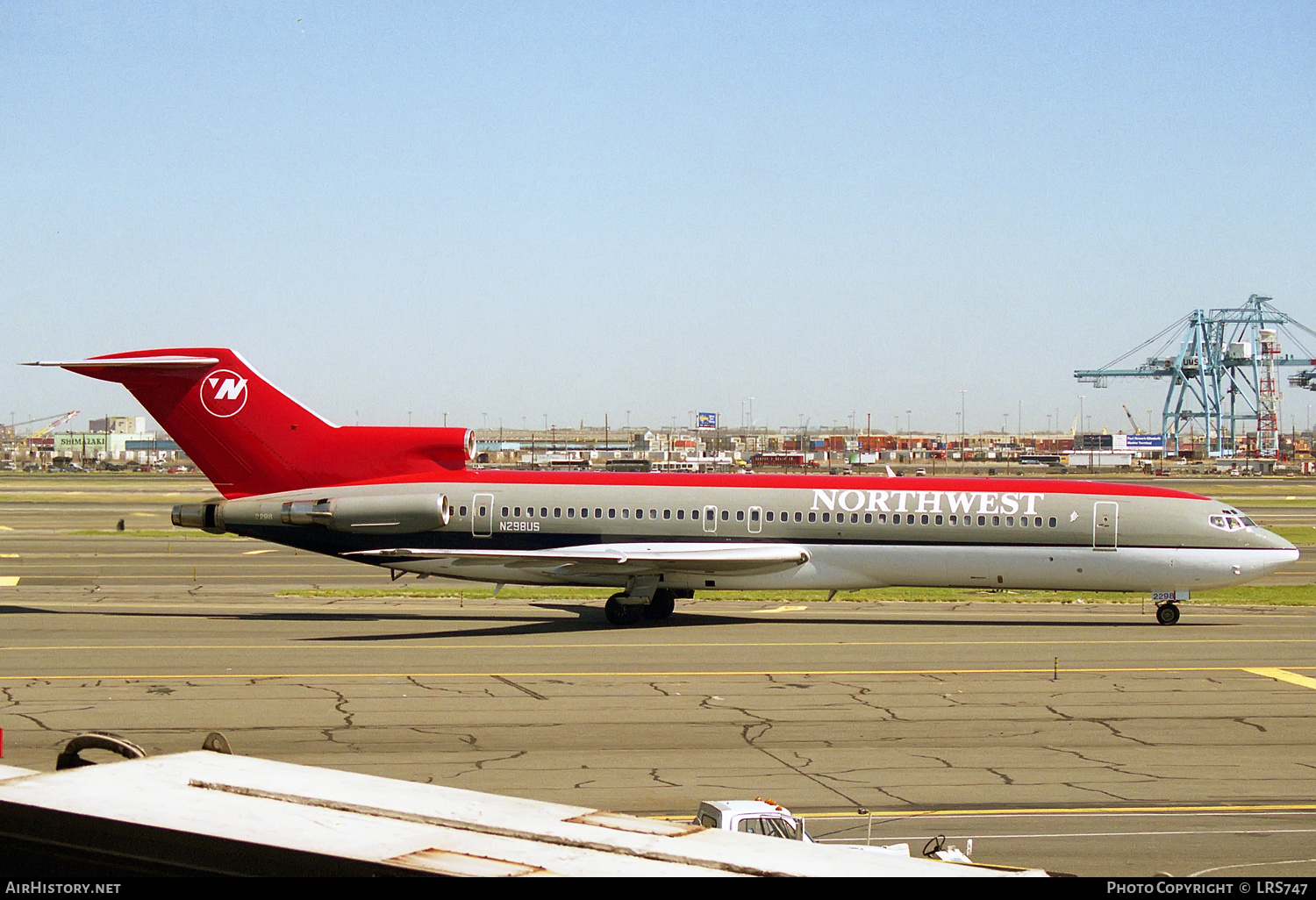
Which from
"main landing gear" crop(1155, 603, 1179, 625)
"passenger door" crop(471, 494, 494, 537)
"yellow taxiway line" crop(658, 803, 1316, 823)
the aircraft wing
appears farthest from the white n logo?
"main landing gear" crop(1155, 603, 1179, 625)

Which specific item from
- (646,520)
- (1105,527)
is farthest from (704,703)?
(1105,527)

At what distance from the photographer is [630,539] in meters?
32.7

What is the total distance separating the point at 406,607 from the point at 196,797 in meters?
28.9

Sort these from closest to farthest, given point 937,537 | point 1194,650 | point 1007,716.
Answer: point 1007,716 < point 1194,650 < point 937,537

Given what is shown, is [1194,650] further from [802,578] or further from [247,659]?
[247,659]

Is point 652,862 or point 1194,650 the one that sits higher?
point 652,862

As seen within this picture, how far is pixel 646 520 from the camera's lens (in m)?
32.7

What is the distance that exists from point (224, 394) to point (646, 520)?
12.0 meters

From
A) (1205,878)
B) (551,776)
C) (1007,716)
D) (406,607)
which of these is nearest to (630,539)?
(406,607)

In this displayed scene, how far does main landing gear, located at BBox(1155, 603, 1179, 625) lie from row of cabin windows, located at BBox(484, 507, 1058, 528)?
12.7 feet

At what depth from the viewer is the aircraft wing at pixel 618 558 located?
1236 inches

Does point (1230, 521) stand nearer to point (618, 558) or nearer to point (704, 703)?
point (618, 558)

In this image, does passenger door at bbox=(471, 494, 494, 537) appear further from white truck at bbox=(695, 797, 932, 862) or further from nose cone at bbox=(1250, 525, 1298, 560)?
white truck at bbox=(695, 797, 932, 862)

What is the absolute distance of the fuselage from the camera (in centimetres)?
3186
